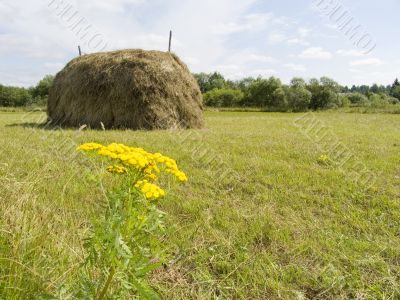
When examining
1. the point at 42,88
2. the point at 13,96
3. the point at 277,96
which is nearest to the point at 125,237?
the point at 277,96

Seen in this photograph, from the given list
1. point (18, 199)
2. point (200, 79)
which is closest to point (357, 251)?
point (18, 199)

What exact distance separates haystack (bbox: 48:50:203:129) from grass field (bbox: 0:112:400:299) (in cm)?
616

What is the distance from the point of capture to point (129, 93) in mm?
12375

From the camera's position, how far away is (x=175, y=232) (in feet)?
11.7

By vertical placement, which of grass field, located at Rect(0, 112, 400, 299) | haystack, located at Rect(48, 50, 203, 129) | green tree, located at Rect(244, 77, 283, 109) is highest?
green tree, located at Rect(244, 77, 283, 109)

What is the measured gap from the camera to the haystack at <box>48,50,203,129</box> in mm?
12391

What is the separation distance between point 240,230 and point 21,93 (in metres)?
87.7

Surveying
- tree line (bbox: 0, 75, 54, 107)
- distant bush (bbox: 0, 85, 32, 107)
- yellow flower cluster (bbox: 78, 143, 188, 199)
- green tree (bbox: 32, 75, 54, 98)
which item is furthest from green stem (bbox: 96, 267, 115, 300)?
green tree (bbox: 32, 75, 54, 98)

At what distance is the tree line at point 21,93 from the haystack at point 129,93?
6516cm

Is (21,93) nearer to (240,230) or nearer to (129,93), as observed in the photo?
(129,93)

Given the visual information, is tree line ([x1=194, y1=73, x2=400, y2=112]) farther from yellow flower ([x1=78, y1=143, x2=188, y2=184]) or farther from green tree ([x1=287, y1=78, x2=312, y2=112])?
yellow flower ([x1=78, y1=143, x2=188, y2=184])

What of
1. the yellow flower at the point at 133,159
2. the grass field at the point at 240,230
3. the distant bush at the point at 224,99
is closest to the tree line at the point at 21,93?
the distant bush at the point at 224,99

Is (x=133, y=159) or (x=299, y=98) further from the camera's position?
(x=299, y=98)

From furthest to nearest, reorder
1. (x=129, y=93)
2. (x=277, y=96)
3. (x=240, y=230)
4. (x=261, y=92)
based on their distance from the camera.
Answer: (x=261, y=92) < (x=277, y=96) < (x=129, y=93) < (x=240, y=230)
